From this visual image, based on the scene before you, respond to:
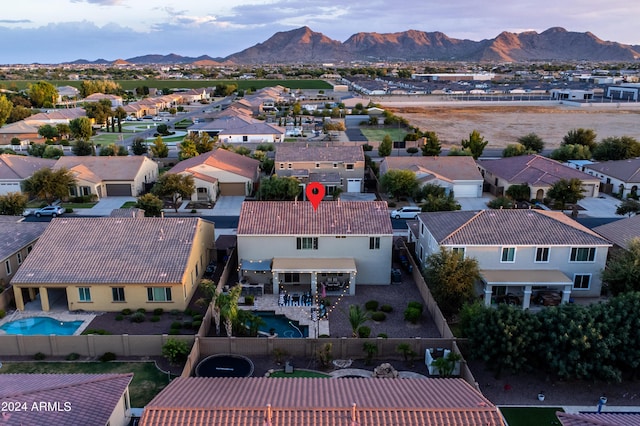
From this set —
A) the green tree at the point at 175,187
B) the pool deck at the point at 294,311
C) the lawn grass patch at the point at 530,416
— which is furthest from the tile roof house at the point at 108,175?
the lawn grass patch at the point at 530,416

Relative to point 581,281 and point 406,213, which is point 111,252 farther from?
point 581,281

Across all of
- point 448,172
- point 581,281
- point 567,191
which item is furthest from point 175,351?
point 567,191

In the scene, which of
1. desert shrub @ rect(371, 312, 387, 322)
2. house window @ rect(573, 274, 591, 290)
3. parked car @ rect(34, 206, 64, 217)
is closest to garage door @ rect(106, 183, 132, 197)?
parked car @ rect(34, 206, 64, 217)

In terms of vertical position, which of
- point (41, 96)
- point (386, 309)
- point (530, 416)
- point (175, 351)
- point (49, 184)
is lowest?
point (530, 416)

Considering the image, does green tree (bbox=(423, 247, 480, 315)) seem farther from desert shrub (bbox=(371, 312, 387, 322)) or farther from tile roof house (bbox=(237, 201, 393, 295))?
tile roof house (bbox=(237, 201, 393, 295))

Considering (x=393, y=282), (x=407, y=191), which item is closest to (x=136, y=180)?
(x=407, y=191)

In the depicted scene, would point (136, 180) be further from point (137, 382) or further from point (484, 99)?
point (484, 99)
